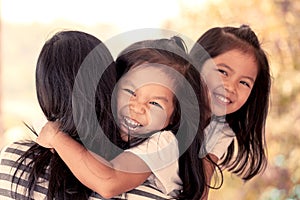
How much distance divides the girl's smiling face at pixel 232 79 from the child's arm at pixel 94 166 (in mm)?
376

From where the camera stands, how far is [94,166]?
1.15 metres

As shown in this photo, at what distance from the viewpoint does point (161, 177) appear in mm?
1185

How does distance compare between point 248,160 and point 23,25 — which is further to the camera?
point 23,25

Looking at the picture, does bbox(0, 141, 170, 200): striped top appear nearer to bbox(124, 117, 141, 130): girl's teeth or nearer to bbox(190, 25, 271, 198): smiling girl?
bbox(124, 117, 141, 130): girl's teeth

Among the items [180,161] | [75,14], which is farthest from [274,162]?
[180,161]

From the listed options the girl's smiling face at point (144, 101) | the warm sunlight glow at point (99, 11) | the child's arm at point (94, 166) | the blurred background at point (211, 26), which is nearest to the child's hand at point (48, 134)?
the child's arm at point (94, 166)

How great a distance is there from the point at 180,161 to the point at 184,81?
146 mm

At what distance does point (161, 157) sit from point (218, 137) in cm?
38

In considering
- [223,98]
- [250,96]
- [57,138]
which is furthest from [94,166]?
[250,96]

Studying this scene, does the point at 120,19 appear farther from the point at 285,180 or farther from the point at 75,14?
the point at 285,180

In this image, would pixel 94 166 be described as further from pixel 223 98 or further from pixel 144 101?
pixel 223 98

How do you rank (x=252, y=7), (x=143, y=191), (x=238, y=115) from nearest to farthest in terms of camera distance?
(x=143, y=191) < (x=238, y=115) < (x=252, y=7)

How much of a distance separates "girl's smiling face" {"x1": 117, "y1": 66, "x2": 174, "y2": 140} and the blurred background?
6.83ft

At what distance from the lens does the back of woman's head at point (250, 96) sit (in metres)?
1.54
